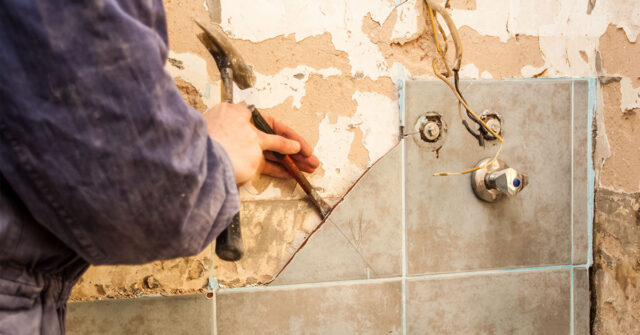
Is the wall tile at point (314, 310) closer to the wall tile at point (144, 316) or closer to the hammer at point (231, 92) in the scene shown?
the wall tile at point (144, 316)

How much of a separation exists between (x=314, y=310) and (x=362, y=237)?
0.20m

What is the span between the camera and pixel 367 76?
0.86m

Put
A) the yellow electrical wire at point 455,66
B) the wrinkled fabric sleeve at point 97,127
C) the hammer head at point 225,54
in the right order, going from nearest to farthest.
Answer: the wrinkled fabric sleeve at point 97,127, the hammer head at point 225,54, the yellow electrical wire at point 455,66

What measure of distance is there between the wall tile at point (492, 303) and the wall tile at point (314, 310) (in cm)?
6

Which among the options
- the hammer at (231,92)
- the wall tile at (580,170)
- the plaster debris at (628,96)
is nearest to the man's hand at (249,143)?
the hammer at (231,92)

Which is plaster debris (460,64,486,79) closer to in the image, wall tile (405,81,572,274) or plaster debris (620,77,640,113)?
wall tile (405,81,572,274)

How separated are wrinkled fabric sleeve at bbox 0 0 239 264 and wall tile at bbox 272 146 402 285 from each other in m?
0.48

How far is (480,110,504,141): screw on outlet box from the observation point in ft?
2.91

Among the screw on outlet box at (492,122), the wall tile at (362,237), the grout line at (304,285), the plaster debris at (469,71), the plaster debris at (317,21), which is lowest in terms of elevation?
the grout line at (304,285)

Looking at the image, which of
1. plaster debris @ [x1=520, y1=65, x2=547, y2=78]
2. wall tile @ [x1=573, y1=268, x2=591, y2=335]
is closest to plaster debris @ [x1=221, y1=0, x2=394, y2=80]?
plaster debris @ [x1=520, y1=65, x2=547, y2=78]

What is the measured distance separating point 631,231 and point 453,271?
51 centimetres

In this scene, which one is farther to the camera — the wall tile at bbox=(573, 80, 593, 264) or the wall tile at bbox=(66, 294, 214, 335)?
the wall tile at bbox=(573, 80, 593, 264)

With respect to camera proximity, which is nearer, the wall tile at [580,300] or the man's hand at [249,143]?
the man's hand at [249,143]

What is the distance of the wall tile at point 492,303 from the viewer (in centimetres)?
88
